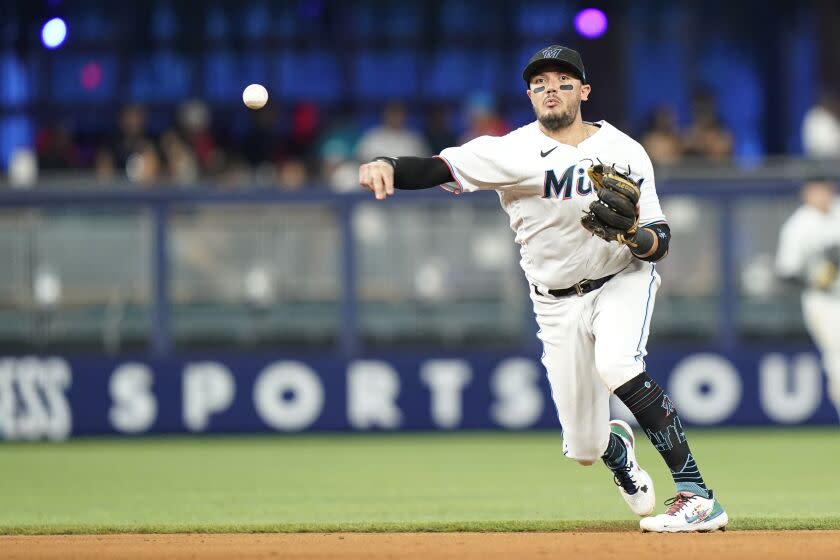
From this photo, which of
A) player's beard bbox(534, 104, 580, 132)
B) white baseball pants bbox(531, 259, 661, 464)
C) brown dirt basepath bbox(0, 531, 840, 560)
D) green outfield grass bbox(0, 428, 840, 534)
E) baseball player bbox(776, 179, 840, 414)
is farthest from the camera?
baseball player bbox(776, 179, 840, 414)

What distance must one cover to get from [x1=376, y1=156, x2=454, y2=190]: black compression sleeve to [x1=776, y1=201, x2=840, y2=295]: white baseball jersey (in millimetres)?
6755

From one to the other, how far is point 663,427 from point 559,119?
58.5 inches

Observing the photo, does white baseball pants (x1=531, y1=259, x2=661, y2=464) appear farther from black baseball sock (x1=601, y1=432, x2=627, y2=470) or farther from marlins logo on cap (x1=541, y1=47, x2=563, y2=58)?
marlins logo on cap (x1=541, y1=47, x2=563, y2=58)

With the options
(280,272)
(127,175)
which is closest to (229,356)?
(280,272)

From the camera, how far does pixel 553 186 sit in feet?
23.7

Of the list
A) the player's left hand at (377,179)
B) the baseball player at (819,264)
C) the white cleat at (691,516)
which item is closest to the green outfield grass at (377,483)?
the white cleat at (691,516)

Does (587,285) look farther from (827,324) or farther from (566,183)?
(827,324)

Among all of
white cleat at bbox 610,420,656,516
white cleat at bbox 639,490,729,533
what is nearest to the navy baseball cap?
white cleat at bbox 610,420,656,516

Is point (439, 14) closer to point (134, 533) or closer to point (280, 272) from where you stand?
point (280, 272)

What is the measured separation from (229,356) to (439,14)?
17.8 feet

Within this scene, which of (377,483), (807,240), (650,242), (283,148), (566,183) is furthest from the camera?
(283,148)

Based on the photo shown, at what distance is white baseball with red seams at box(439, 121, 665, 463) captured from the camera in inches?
284

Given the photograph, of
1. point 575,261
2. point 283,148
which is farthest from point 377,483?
point 283,148

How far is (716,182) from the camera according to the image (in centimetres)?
1506
